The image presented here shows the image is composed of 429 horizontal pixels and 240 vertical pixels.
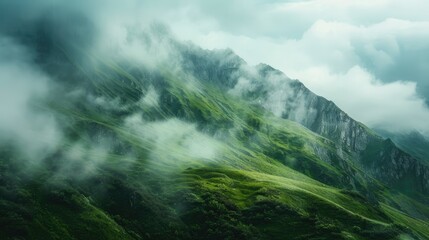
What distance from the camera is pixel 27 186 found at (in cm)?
11106

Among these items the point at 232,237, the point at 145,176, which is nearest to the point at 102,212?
the point at 232,237

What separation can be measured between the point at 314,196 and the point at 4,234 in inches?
4392

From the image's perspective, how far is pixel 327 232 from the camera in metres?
126

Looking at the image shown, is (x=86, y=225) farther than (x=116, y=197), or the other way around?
(x=116, y=197)

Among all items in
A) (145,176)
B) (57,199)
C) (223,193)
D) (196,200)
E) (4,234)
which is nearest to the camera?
(4,234)

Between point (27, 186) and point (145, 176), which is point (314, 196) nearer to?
point (145, 176)

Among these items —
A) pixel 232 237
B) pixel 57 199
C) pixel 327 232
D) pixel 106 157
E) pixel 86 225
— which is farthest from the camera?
pixel 106 157

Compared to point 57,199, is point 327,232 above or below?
above

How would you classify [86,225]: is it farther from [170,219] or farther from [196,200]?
[196,200]

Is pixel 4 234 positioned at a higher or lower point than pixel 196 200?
lower

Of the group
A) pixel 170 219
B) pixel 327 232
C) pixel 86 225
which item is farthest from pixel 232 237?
pixel 86 225

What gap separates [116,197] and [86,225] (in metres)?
25.0

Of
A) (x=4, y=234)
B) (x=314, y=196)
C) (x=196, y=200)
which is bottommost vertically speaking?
(x=4, y=234)

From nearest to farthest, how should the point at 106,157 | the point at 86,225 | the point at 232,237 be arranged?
the point at 86,225 → the point at 232,237 → the point at 106,157
